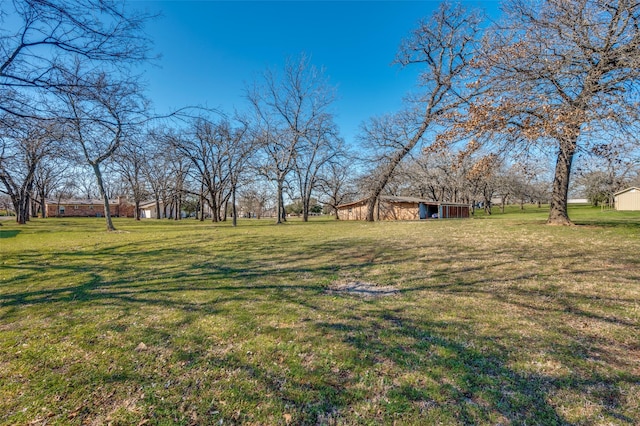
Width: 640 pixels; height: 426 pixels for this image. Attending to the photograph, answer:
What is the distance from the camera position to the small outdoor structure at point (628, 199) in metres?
39.6

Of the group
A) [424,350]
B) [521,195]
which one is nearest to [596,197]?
[521,195]

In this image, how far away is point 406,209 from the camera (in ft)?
120

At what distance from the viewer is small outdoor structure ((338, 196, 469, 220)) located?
35.7 m

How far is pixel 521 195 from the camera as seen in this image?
2200 inches

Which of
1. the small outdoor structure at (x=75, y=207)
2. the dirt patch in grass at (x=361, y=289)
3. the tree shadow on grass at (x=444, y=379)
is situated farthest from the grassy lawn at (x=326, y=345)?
the small outdoor structure at (x=75, y=207)

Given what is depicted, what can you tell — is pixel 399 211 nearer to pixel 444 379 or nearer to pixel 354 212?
pixel 354 212

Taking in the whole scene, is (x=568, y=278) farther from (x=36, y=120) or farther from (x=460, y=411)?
(x=36, y=120)

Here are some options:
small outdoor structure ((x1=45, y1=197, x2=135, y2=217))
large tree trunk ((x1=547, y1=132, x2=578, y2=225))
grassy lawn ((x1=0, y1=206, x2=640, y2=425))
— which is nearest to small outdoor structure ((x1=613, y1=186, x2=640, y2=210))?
large tree trunk ((x1=547, y1=132, x2=578, y2=225))

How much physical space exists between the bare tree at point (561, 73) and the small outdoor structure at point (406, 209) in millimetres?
26920

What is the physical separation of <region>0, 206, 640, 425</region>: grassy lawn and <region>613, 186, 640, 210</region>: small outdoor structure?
1956 inches

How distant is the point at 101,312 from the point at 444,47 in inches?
830

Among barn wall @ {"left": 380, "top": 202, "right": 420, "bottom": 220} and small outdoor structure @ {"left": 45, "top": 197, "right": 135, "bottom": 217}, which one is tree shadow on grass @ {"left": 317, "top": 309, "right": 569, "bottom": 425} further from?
small outdoor structure @ {"left": 45, "top": 197, "right": 135, "bottom": 217}

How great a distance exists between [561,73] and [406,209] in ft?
96.1

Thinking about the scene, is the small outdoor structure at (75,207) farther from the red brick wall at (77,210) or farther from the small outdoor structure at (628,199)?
the small outdoor structure at (628,199)
